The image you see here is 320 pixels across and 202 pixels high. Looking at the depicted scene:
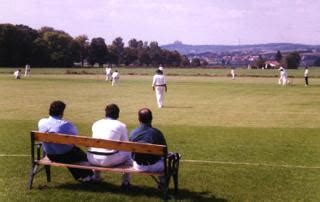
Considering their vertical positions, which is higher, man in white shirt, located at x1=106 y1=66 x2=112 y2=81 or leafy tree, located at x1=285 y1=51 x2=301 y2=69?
man in white shirt, located at x1=106 y1=66 x2=112 y2=81

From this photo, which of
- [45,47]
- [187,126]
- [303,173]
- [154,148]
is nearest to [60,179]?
[154,148]

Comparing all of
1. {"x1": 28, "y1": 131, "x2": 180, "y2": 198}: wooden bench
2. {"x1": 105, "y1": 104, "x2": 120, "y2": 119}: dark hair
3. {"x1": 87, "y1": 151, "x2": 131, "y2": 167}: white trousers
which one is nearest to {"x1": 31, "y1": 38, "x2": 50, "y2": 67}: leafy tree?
{"x1": 105, "y1": 104, "x2": 120, "y2": 119}: dark hair

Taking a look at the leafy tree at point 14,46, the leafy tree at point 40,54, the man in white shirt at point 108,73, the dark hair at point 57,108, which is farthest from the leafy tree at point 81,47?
the dark hair at point 57,108

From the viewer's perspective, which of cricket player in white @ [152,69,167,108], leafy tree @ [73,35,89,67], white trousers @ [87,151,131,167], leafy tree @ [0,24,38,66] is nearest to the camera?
white trousers @ [87,151,131,167]

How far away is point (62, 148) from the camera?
29.5 ft

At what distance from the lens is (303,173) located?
10.5 m

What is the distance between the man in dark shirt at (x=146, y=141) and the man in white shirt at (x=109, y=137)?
0.23 m

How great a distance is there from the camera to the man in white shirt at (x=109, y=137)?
866 cm

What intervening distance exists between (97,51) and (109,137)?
171 m

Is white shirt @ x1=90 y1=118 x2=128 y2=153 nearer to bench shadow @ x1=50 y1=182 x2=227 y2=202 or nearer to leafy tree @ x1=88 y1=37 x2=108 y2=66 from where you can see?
bench shadow @ x1=50 y1=182 x2=227 y2=202

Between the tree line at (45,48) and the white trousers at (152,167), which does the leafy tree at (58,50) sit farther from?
the white trousers at (152,167)

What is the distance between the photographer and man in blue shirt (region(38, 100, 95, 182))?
9.02m

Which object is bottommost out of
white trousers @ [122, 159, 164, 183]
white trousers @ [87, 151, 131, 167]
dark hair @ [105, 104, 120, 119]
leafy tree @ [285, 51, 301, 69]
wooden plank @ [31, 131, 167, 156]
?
leafy tree @ [285, 51, 301, 69]

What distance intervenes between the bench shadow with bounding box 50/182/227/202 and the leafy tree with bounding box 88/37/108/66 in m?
168
